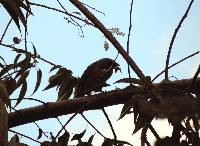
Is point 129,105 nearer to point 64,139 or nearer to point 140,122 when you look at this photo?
point 140,122

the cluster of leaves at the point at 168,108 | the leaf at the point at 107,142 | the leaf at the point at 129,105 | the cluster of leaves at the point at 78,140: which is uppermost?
the cluster of leaves at the point at 78,140

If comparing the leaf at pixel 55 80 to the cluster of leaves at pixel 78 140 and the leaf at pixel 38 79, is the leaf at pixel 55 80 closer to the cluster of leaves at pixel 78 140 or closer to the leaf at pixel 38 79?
the leaf at pixel 38 79

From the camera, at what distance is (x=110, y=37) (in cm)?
83

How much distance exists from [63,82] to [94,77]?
0.18 m

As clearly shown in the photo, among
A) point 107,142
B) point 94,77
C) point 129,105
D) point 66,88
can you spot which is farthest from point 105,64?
point 129,105

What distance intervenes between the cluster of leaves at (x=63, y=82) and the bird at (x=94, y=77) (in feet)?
0.21

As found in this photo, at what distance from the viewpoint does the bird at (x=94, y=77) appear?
3.92ft

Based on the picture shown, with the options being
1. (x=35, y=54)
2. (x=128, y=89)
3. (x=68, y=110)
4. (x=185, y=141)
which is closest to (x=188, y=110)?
(x=185, y=141)

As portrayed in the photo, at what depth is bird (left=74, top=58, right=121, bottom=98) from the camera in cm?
119

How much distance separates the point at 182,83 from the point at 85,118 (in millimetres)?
336

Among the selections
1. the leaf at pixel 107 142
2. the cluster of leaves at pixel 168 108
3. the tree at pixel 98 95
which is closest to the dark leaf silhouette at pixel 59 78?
the tree at pixel 98 95

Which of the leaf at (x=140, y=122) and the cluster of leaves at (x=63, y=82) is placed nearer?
the leaf at (x=140, y=122)

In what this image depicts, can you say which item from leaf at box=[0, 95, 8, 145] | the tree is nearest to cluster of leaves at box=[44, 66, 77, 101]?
the tree

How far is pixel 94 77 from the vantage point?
1.21 m
